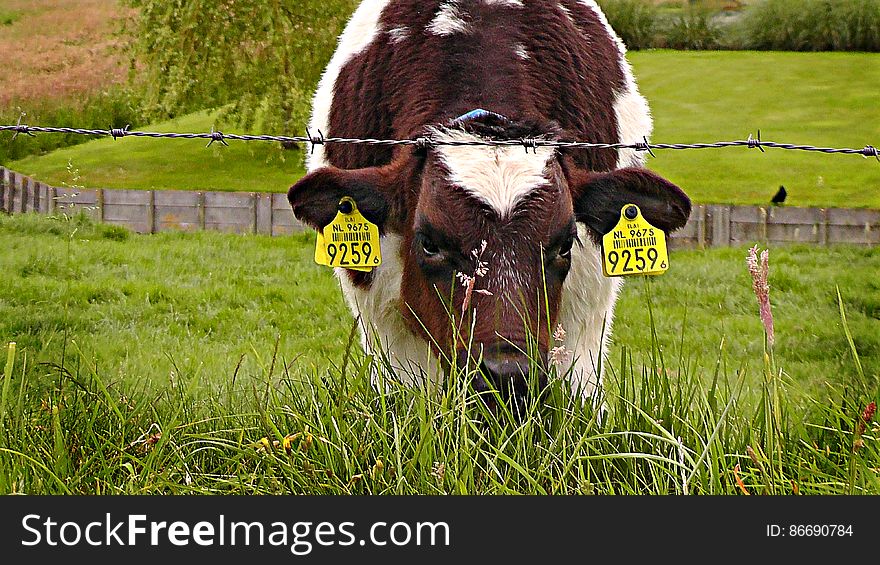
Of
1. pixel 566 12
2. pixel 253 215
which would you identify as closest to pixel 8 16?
pixel 253 215

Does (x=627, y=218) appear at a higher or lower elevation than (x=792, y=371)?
higher

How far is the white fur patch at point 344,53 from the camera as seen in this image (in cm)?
490

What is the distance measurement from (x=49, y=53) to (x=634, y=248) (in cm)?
531

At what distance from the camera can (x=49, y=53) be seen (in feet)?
23.1

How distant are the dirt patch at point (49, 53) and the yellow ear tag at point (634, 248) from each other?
4522 millimetres

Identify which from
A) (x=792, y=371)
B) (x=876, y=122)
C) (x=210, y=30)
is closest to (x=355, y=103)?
(x=792, y=371)

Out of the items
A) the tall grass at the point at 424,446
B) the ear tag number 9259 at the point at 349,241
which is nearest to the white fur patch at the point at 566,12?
the ear tag number 9259 at the point at 349,241

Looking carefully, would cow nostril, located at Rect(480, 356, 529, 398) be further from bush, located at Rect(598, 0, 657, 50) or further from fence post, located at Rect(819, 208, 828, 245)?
fence post, located at Rect(819, 208, 828, 245)

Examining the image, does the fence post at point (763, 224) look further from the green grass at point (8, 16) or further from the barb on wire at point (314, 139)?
A: the green grass at point (8, 16)

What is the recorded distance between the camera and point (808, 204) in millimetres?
11094

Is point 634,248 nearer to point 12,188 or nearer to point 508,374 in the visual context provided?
point 508,374

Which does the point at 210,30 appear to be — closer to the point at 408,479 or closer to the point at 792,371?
the point at 792,371

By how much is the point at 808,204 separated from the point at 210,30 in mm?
7395

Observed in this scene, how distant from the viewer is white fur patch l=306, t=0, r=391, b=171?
4898 millimetres
